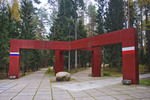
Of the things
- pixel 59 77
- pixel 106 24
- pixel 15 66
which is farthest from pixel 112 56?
pixel 15 66

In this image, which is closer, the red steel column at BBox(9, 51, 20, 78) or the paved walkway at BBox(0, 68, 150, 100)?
the paved walkway at BBox(0, 68, 150, 100)

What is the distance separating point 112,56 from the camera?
23.9 meters

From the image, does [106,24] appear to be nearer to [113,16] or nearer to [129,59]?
[113,16]

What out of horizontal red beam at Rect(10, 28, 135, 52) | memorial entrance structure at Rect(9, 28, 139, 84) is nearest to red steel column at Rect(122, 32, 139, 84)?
memorial entrance structure at Rect(9, 28, 139, 84)

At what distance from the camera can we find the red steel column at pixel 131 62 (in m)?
9.61

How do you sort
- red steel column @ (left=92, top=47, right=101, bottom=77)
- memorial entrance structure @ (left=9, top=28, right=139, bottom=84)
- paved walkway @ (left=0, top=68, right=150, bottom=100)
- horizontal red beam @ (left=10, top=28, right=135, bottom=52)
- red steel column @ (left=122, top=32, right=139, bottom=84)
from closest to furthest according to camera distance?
paved walkway @ (left=0, top=68, right=150, bottom=100), red steel column @ (left=122, top=32, right=139, bottom=84), memorial entrance structure @ (left=9, top=28, right=139, bottom=84), horizontal red beam @ (left=10, top=28, right=135, bottom=52), red steel column @ (left=92, top=47, right=101, bottom=77)

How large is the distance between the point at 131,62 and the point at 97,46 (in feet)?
14.5

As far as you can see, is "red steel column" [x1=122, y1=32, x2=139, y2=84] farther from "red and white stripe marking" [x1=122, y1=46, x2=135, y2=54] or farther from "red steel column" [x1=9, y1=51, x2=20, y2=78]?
"red steel column" [x1=9, y1=51, x2=20, y2=78]

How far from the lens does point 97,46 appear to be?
13570 mm

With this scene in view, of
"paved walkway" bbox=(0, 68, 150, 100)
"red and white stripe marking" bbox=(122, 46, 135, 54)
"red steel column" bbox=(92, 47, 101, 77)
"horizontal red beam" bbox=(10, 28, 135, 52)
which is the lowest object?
"paved walkway" bbox=(0, 68, 150, 100)

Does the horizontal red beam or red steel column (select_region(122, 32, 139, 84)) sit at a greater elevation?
the horizontal red beam

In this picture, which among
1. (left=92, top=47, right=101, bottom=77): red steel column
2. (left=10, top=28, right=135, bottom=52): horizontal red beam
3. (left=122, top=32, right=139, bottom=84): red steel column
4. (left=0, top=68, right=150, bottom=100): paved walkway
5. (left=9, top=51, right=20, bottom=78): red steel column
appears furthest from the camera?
(left=92, top=47, right=101, bottom=77): red steel column

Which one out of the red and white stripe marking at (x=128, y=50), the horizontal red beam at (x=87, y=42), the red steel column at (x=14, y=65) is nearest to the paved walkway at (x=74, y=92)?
the red and white stripe marking at (x=128, y=50)

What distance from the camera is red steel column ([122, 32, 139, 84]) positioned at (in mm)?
9607
